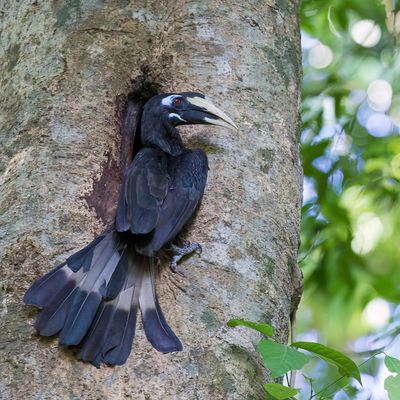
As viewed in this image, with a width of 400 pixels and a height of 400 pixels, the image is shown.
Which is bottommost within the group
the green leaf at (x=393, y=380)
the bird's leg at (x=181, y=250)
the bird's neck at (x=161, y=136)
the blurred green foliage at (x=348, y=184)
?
the blurred green foliage at (x=348, y=184)

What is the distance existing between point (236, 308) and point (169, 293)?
0.22 m

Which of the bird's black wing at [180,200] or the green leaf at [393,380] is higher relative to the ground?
the green leaf at [393,380]

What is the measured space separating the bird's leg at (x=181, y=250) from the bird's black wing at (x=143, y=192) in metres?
0.12

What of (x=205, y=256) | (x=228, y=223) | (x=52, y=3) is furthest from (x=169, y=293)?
(x=52, y=3)

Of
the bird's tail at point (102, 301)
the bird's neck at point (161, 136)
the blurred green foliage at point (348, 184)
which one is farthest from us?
the blurred green foliage at point (348, 184)

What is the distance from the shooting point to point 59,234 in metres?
A: 2.66

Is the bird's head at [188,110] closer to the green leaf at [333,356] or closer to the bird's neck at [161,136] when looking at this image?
the bird's neck at [161,136]

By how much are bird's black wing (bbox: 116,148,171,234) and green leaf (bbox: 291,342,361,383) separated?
2.63ft

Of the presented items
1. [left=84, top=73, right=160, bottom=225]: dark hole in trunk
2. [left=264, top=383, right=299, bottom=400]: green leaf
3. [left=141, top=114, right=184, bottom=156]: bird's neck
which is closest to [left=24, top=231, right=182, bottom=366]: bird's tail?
[left=84, top=73, right=160, bottom=225]: dark hole in trunk

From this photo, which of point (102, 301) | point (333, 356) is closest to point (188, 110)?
point (102, 301)

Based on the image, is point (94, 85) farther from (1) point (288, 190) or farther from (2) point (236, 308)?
(2) point (236, 308)

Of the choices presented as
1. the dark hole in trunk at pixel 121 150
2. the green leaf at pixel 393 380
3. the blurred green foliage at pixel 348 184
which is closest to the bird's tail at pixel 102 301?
the dark hole in trunk at pixel 121 150

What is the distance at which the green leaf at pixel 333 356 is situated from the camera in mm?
2207

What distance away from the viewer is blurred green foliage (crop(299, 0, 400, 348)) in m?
4.77
